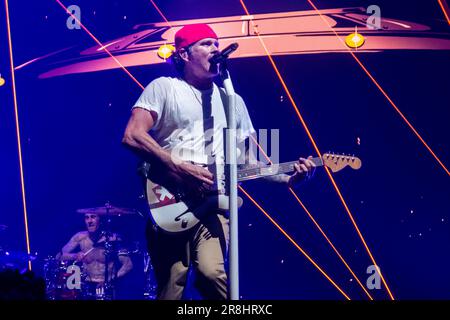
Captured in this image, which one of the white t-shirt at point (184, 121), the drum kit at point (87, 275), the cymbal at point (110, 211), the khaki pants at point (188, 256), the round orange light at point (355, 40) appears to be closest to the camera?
the khaki pants at point (188, 256)

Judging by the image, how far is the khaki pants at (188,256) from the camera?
427 cm

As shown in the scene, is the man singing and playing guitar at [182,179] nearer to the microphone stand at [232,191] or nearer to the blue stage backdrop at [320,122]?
the microphone stand at [232,191]

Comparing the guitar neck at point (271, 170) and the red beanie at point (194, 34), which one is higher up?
the red beanie at point (194, 34)

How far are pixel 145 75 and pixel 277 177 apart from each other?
2.73 meters

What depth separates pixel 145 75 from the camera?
686 centimetres

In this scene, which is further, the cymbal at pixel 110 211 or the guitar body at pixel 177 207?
the cymbal at pixel 110 211

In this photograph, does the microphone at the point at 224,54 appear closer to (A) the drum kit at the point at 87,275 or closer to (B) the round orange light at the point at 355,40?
(B) the round orange light at the point at 355,40

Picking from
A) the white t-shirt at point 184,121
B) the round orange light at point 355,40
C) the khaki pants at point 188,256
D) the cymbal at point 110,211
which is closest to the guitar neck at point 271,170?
the white t-shirt at point 184,121

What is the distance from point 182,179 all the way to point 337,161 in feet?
4.10

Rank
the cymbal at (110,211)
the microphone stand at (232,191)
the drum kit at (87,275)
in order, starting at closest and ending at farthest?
the microphone stand at (232,191)
the cymbal at (110,211)
the drum kit at (87,275)

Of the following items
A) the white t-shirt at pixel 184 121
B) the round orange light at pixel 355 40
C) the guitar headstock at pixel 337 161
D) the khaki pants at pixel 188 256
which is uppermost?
the round orange light at pixel 355 40

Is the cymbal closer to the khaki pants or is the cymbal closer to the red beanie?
the khaki pants

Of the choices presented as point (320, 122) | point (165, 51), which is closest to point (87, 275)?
point (165, 51)
